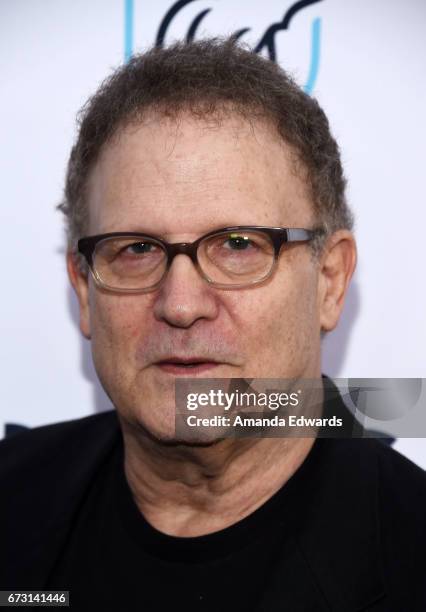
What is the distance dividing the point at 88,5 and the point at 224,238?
4.64 ft

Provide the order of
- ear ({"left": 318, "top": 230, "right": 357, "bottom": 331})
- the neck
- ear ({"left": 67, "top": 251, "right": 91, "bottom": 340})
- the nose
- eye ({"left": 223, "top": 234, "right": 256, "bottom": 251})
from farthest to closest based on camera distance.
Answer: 1. ear ({"left": 67, "top": 251, "right": 91, "bottom": 340})
2. ear ({"left": 318, "top": 230, "right": 357, "bottom": 331})
3. the neck
4. eye ({"left": 223, "top": 234, "right": 256, "bottom": 251})
5. the nose

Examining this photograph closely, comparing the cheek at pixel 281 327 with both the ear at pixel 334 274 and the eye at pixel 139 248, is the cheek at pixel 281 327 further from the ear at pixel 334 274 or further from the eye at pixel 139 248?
the eye at pixel 139 248

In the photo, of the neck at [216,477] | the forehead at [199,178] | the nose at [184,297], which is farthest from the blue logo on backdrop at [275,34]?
the neck at [216,477]

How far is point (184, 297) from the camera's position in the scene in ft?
5.88

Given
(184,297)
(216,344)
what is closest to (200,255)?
(184,297)

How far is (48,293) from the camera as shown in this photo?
2.83m

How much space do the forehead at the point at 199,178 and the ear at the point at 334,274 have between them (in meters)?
0.17

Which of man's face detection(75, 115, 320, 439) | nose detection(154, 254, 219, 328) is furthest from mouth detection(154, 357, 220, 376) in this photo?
nose detection(154, 254, 219, 328)

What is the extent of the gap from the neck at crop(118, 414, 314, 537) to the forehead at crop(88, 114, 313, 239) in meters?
0.63

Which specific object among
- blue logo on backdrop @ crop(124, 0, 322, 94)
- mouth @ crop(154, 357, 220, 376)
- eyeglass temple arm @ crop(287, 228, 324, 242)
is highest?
blue logo on backdrop @ crop(124, 0, 322, 94)

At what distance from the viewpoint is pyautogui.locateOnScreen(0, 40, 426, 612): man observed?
1853mm

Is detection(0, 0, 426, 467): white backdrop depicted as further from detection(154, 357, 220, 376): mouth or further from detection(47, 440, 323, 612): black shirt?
detection(154, 357, 220, 376): mouth

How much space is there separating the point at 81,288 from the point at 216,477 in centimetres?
75

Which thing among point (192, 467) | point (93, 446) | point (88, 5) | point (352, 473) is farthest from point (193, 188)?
point (88, 5)
